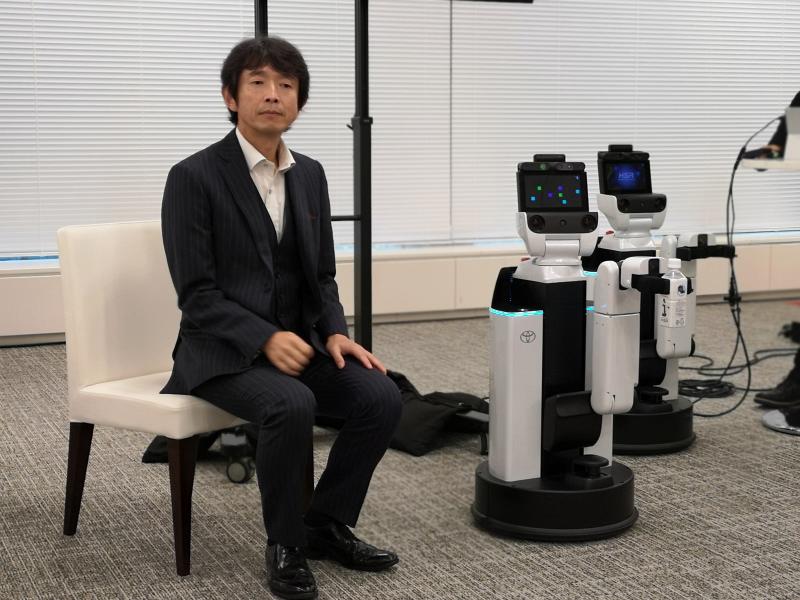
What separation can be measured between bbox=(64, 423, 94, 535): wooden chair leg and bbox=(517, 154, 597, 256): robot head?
3.98ft

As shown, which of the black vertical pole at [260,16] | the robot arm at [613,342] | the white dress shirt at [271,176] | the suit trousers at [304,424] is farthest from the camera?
the black vertical pole at [260,16]

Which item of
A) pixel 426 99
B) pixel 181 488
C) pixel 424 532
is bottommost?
pixel 424 532

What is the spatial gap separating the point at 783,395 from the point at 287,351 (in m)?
2.40

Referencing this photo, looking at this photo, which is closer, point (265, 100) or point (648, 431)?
point (265, 100)

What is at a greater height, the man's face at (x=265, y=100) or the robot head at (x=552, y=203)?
the man's face at (x=265, y=100)

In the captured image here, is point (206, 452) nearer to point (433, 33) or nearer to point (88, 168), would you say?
point (88, 168)

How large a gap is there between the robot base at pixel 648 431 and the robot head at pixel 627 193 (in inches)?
24.2

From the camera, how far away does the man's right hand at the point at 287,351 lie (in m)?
2.41

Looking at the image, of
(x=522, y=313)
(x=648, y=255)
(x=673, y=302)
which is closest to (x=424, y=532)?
(x=522, y=313)

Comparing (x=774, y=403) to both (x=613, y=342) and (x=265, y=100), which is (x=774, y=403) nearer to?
(x=613, y=342)

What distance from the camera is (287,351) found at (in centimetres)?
241

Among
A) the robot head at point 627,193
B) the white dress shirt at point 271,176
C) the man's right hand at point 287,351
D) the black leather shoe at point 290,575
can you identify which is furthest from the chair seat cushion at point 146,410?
the robot head at point 627,193

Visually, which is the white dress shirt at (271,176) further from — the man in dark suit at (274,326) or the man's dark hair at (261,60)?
the man's dark hair at (261,60)

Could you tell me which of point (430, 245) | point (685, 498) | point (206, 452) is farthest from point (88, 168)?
point (685, 498)
